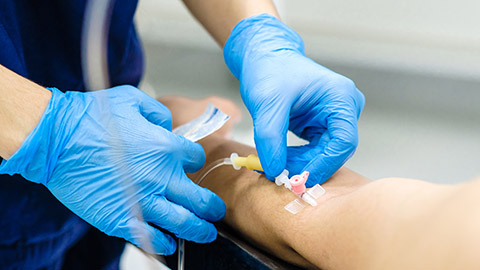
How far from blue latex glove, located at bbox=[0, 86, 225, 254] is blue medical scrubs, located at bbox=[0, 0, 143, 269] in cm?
21

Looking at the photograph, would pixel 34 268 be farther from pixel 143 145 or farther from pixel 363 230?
pixel 363 230

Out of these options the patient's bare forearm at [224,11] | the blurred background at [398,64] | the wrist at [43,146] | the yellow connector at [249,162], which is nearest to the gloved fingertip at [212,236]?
the yellow connector at [249,162]

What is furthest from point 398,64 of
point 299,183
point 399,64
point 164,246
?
point 164,246

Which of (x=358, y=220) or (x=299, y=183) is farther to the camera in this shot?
(x=299, y=183)

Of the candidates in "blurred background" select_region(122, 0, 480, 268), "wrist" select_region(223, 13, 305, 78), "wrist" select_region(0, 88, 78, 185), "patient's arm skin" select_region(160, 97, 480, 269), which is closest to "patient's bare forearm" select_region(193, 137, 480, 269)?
"patient's arm skin" select_region(160, 97, 480, 269)

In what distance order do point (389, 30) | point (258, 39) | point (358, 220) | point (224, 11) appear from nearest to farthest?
point (358, 220), point (258, 39), point (224, 11), point (389, 30)

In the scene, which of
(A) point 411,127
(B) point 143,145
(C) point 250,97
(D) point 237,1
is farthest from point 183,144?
(A) point 411,127

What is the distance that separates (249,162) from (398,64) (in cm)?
167

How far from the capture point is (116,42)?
1156mm

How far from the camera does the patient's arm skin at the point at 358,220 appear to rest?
0.42m

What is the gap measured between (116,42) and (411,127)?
5.03ft

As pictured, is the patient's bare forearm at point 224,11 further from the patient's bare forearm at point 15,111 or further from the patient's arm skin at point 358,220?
the patient's bare forearm at point 15,111

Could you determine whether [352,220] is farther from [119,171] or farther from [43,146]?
[43,146]

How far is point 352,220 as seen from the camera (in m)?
0.65
